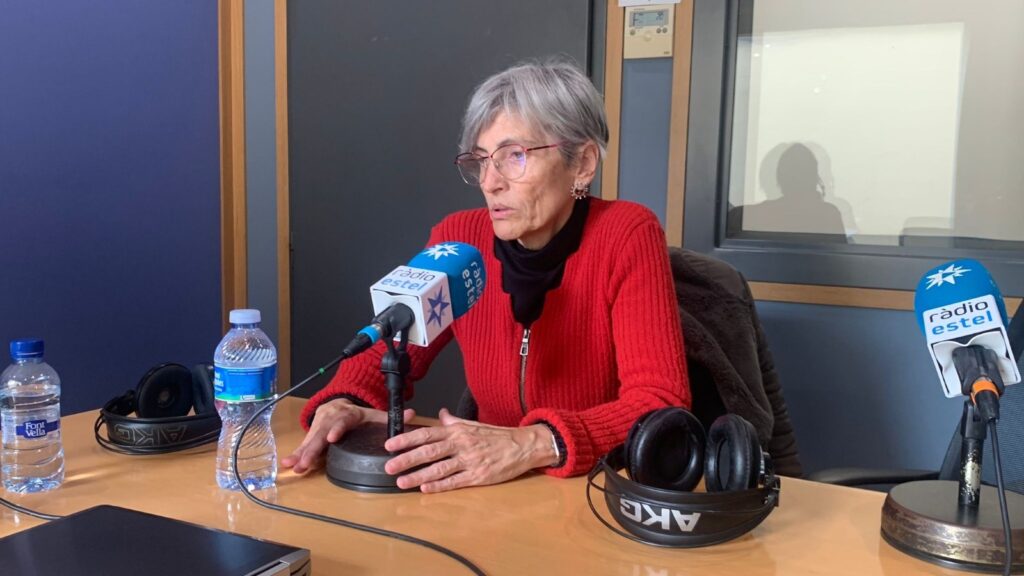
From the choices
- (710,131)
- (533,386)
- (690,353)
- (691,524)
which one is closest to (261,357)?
(533,386)

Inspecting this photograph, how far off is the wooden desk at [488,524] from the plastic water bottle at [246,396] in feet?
0.10

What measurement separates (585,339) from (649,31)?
4.26ft

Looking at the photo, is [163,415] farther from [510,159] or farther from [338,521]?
[510,159]

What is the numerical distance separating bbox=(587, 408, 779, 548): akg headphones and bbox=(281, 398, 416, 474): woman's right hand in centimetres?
37

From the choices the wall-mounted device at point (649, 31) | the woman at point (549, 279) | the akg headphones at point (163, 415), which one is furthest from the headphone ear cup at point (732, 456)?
the wall-mounted device at point (649, 31)

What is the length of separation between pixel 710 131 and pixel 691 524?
65.1 inches

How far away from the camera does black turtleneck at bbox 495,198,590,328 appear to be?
4.78 ft

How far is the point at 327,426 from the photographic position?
4.04 feet

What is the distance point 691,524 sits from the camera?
0.91 m

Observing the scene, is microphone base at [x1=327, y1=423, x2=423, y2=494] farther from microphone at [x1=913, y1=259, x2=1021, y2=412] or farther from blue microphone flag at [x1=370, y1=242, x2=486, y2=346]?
microphone at [x1=913, y1=259, x2=1021, y2=412]

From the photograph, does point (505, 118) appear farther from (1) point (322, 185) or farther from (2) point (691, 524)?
(1) point (322, 185)

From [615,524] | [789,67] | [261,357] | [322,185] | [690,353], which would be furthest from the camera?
[322,185]

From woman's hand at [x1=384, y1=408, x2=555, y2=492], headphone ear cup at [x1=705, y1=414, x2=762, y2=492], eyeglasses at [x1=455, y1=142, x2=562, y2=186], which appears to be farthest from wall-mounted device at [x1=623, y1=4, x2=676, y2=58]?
headphone ear cup at [x1=705, y1=414, x2=762, y2=492]

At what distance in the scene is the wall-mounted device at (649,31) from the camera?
2.38 metres
